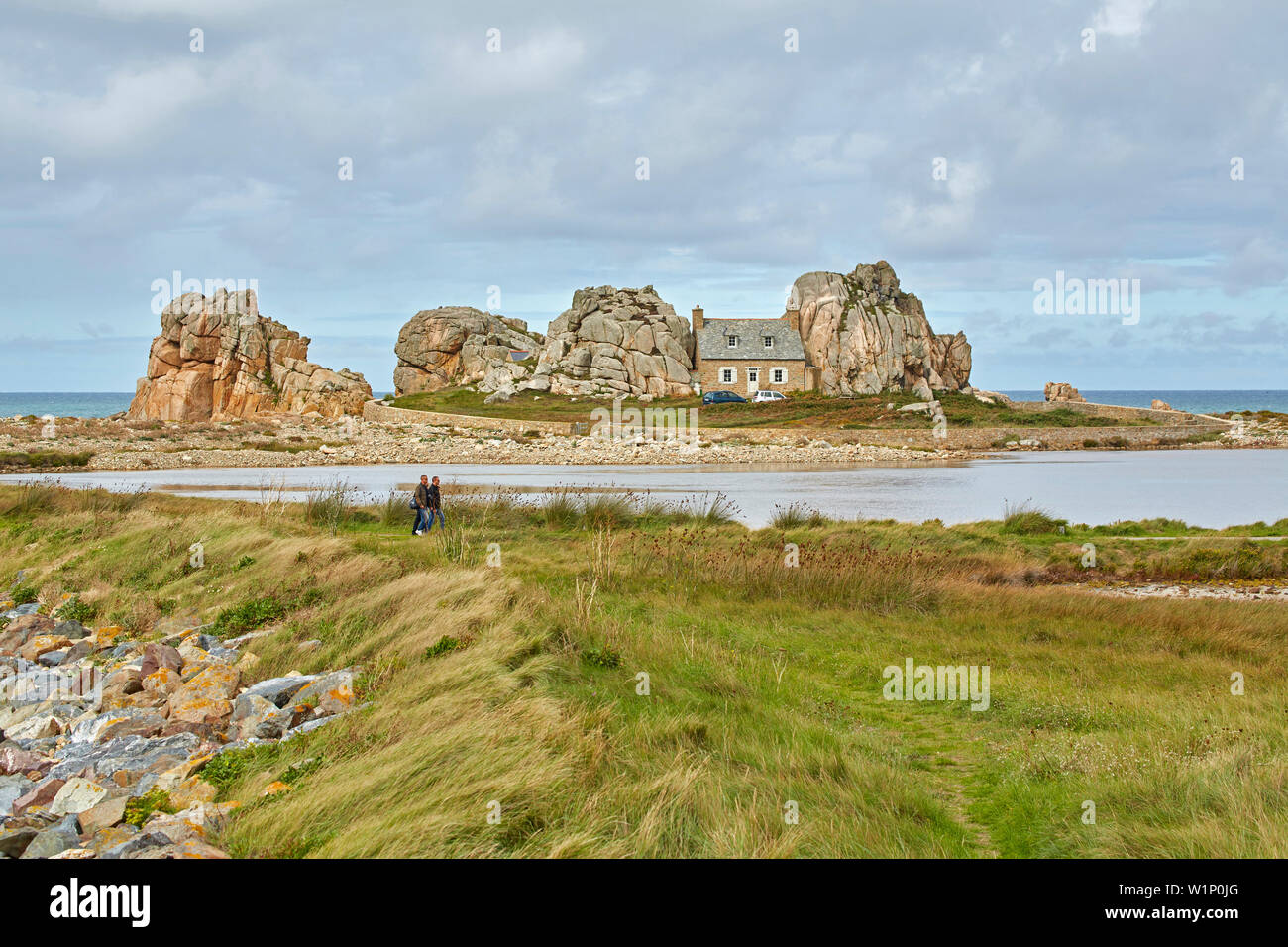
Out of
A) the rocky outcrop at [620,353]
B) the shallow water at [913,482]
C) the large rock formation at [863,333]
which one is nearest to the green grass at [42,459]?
the shallow water at [913,482]

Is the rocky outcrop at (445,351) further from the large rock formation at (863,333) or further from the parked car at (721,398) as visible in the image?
the large rock formation at (863,333)

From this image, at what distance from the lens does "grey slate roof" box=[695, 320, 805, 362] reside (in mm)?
76188

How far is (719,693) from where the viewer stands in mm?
8695

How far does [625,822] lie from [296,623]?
6883 mm

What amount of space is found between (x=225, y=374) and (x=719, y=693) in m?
75.2

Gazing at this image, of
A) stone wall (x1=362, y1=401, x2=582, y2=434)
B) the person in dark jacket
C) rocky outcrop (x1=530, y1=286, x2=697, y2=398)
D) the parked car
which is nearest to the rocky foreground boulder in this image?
the person in dark jacket

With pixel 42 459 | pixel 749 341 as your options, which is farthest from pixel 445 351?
pixel 42 459

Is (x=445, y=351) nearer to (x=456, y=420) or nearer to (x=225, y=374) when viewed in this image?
(x=225, y=374)

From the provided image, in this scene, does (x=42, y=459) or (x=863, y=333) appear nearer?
(x=42, y=459)
